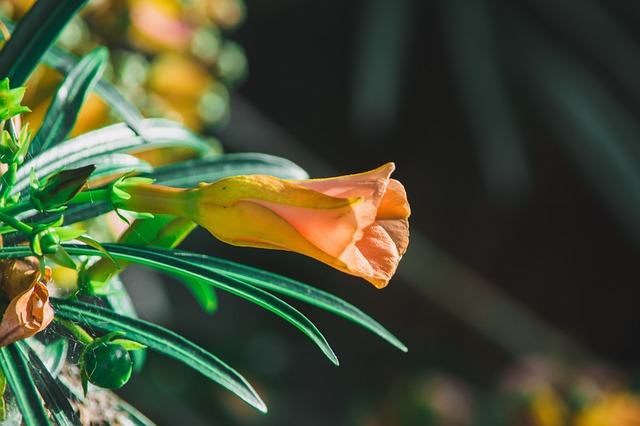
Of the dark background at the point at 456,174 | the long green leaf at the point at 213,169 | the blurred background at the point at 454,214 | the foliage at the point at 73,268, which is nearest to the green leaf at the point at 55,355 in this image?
the foliage at the point at 73,268

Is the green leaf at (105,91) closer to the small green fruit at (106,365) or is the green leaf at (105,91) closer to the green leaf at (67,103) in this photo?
the green leaf at (67,103)

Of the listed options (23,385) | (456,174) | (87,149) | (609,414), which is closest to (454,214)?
(456,174)

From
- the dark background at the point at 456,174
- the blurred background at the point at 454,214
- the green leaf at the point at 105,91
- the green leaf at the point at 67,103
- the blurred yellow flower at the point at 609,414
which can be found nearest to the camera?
the green leaf at the point at 67,103

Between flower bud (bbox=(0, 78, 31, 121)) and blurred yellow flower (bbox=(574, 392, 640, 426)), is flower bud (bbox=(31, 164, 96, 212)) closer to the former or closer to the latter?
flower bud (bbox=(0, 78, 31, 121))

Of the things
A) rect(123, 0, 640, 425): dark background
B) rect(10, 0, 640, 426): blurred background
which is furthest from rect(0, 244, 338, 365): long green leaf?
rect(123, 0, 640, 425): dark background

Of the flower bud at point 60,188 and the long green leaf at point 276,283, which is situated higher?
the long green leaf at point 276,283

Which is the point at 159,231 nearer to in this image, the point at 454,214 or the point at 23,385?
the point at 23,385

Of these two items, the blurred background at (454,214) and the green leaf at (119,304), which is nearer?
the green leaf at (119,304)
